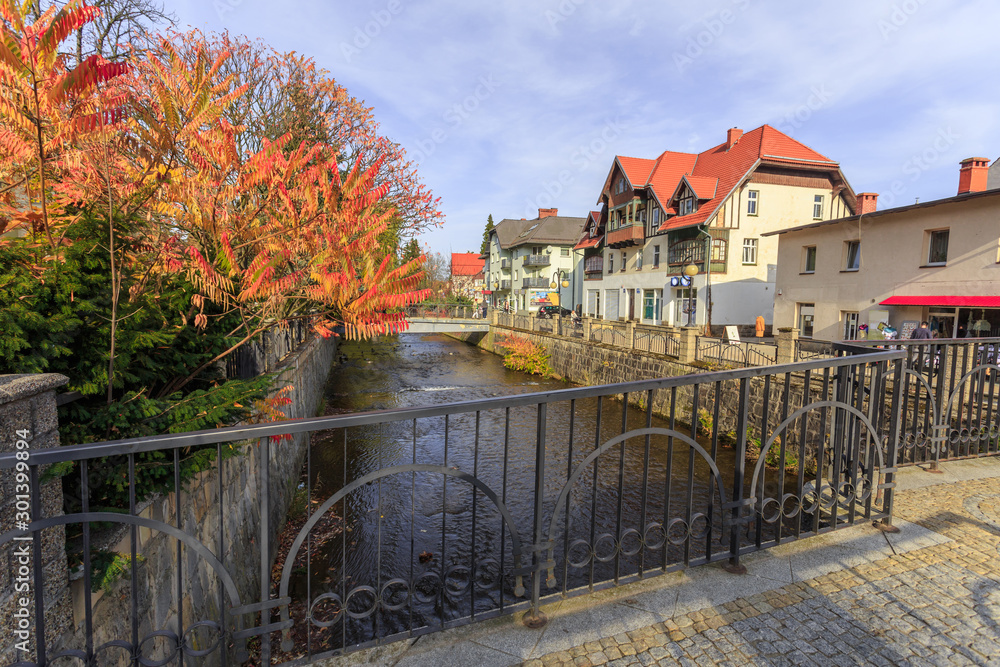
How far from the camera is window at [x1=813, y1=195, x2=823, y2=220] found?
93.1 ft

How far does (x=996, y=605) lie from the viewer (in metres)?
2.88

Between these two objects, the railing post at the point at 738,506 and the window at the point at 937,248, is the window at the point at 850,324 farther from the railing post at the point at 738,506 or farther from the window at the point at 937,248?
the railing post at the point at 738,506

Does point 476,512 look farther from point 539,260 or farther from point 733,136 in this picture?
point 539,260

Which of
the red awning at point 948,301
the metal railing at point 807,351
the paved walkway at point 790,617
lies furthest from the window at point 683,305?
the paved walkway at point 790,617

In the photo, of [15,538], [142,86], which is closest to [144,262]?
[142,86]

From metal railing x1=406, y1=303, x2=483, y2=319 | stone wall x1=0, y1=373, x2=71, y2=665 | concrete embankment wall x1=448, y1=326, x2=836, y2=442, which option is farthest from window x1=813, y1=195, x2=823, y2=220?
stone wall x1=0, y1=373, x2=71, y2=665

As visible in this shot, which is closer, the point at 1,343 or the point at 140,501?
the point at 1,343

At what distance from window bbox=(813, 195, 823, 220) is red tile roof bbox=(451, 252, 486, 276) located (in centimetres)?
6322

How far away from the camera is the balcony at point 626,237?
3297 centimetres

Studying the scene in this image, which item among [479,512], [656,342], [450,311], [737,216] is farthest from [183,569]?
[450,311]

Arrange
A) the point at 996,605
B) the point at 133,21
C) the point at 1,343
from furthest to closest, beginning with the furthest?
the point at 133,21, the point at 996,605, the point at 1,343

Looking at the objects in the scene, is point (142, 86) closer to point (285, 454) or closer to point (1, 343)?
point (1, 343)

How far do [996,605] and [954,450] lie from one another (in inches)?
130

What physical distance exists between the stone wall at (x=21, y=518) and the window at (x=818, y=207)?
108 ft
